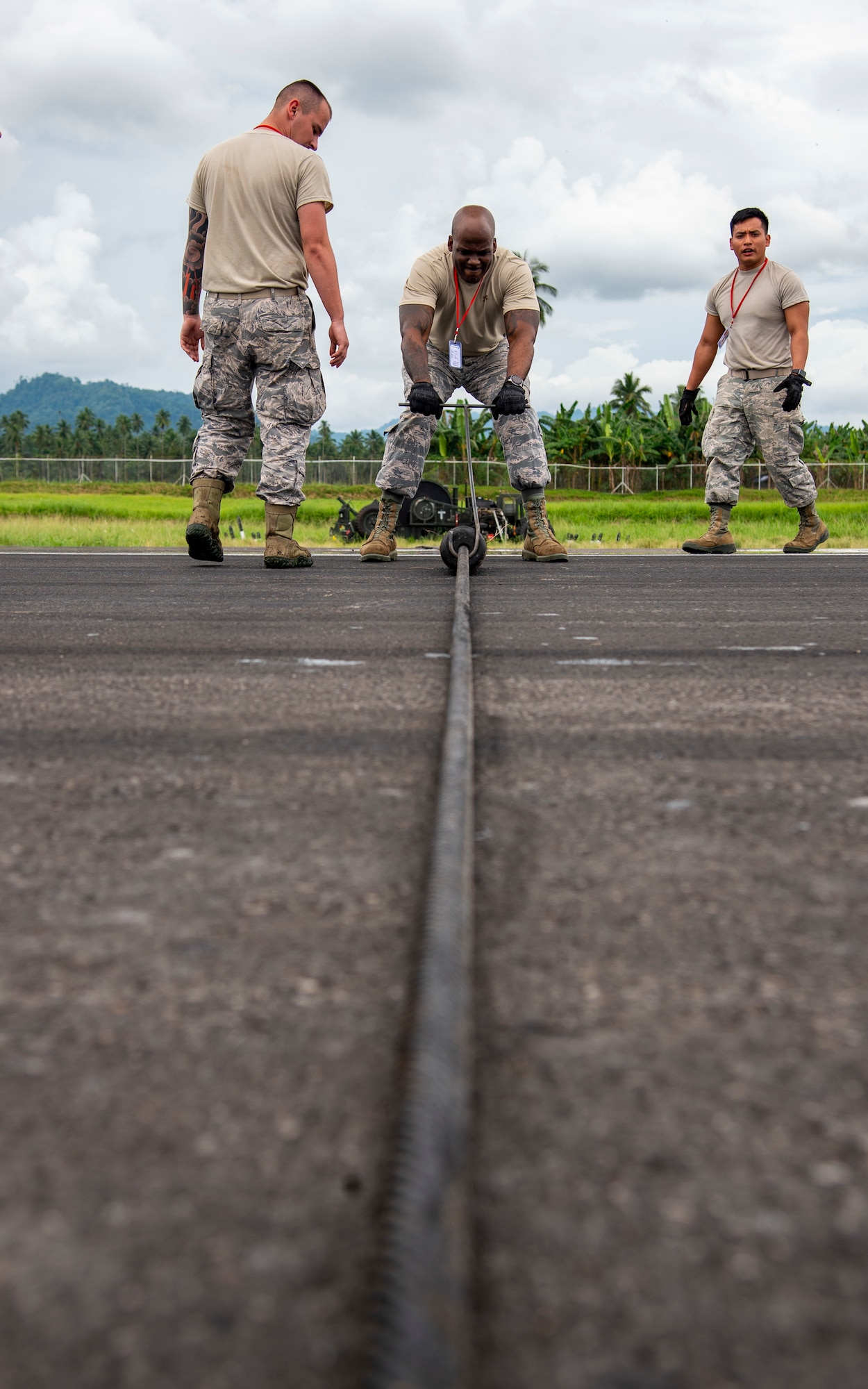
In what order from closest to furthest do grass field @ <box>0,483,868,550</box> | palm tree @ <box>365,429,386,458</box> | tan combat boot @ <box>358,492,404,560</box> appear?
tan combat boot @ <box>358,492,404,560</box> < grass field @ <box>0,483,868,550</box> < palm tree @ <box>365,429,386,458</box>

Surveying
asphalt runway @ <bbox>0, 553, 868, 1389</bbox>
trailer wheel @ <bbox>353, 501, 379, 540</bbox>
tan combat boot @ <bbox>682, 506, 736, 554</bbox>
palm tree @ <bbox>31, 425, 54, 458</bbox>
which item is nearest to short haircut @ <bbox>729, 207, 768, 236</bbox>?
tan combat boot @ <bbox>682, 506, 736, 554</bbox>

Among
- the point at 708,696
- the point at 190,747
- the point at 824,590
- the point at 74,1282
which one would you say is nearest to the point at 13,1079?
the point at 74,1282

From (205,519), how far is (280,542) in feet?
1.29

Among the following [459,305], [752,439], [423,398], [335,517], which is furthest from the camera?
[335,517]

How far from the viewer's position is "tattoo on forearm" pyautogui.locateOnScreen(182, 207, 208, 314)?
5211 millimetres

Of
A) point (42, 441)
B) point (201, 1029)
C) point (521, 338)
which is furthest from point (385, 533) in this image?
point (42, 441)

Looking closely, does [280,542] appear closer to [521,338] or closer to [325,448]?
Answer: [521,338]

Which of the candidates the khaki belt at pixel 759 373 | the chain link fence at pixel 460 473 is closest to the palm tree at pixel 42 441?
the chain link fence at pixel 460 473

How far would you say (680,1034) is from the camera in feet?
2.39

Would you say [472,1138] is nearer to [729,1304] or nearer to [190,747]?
[729,1304]

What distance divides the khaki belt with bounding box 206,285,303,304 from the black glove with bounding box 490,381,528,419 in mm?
1097

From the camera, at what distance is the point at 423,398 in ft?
16.9

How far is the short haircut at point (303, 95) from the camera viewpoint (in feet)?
16.7

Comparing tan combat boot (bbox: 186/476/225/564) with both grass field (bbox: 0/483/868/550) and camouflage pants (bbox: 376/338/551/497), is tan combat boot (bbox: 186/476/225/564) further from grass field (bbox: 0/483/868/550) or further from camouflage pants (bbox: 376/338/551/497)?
grass field (bbox: 0/483/868/550)
